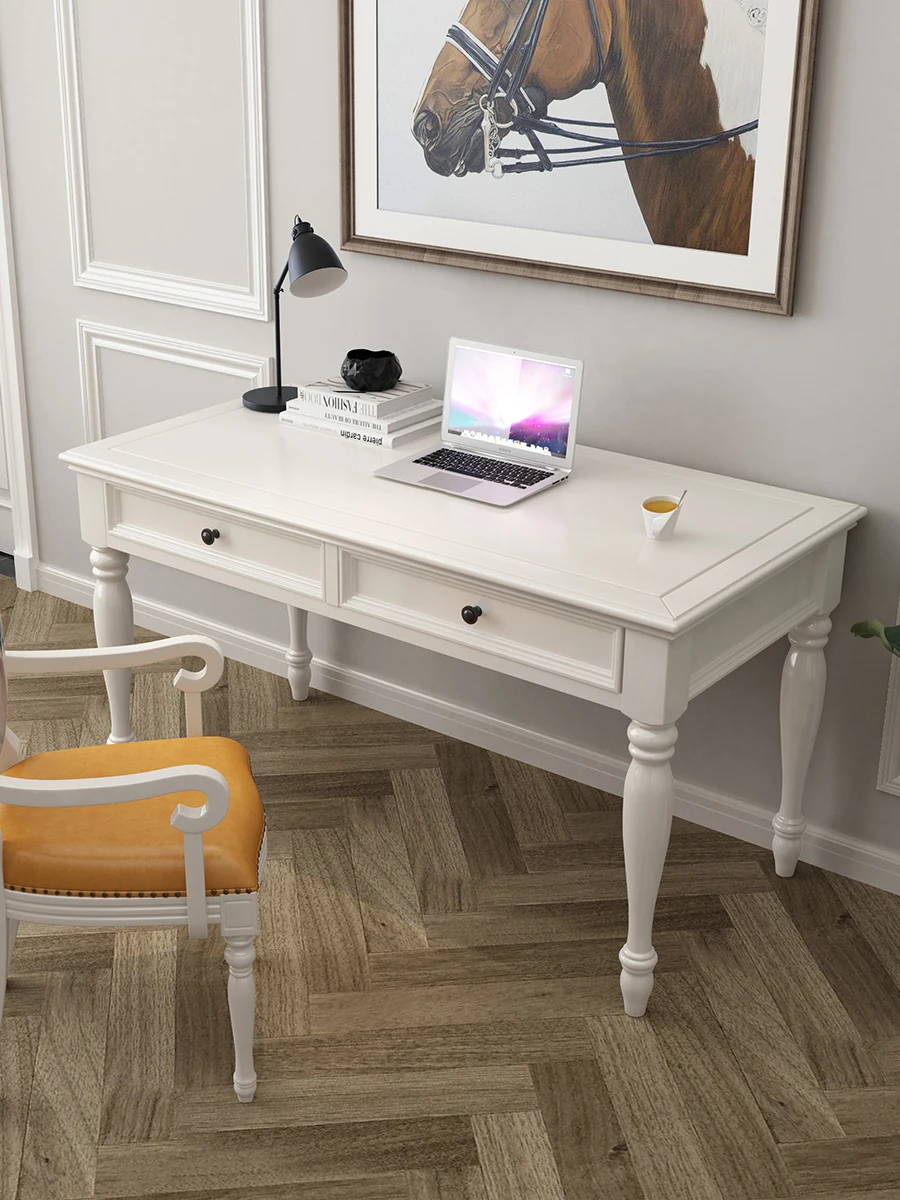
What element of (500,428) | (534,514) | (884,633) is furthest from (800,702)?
(500,428)

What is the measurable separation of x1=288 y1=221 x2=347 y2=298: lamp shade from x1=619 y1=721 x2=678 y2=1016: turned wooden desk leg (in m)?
1.09

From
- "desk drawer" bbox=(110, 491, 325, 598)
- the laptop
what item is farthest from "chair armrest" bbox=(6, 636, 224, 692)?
the laptop

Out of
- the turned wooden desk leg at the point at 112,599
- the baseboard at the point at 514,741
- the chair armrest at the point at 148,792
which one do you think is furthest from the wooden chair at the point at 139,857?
the baseboard at the point at 514,741

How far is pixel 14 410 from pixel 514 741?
5.71 ft

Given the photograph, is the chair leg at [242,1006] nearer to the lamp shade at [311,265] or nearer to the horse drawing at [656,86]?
the lamp shade at [311,265]

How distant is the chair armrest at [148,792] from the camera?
5.85ft

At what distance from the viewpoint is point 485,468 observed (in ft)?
7.94

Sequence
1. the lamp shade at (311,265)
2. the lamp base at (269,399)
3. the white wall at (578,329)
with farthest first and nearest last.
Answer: the lamp base at (269,399) < the lamp shade at (311,265) < the white wall at (578,329)

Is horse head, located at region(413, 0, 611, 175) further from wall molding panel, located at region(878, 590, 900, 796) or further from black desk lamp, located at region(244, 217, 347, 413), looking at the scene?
wall molding panel, located at region(878, 590, 900, 796)

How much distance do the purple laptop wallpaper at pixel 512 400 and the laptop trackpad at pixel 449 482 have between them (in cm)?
12

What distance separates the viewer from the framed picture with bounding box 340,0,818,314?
7.39 ft

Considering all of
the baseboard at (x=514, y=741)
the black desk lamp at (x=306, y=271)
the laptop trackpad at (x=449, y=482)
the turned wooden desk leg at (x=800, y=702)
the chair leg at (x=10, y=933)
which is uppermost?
the black desk lamp at (x=306, y=271)

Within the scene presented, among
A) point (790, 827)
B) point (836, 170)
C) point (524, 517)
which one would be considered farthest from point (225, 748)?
point (836, 170)

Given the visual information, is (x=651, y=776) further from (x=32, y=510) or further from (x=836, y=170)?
(x=32, y=510)
